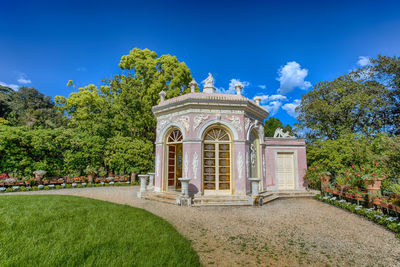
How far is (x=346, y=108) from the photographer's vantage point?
48.7 feet

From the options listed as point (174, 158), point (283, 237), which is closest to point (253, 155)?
point (174, 158)

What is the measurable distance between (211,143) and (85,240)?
211 inches

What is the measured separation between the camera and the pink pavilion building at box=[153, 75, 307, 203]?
24.5 feet

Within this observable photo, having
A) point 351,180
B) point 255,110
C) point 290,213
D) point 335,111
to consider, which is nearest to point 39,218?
point 290,213

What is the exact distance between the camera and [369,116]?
1476 cm

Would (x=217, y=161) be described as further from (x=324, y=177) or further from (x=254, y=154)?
(x=324, y=177)

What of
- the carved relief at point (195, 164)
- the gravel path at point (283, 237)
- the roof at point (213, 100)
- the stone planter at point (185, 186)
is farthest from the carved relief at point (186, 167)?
the roof at point (213, 100)

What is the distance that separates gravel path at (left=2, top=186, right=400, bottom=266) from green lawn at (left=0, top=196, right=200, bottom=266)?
0.51 m

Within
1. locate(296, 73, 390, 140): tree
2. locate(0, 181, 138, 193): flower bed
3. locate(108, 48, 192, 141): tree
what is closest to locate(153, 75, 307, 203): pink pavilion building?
locate(0, 181, 138, 193): flower bed

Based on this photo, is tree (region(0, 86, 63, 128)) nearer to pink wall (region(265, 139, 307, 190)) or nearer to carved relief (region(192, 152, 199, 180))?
carved relief (region(192, 152, 199, 180))

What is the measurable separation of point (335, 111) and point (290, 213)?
12504mm

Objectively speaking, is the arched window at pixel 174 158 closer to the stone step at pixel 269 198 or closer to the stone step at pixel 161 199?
the stone step at pixel 161 199

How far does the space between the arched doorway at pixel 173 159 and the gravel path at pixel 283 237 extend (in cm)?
239

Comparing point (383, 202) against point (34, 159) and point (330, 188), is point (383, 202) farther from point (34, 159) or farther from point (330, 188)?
point (34, 159)
